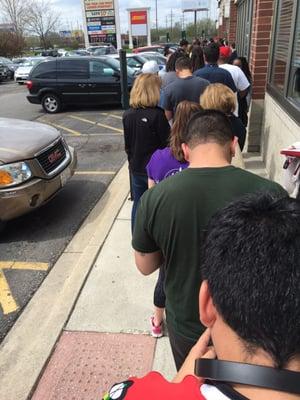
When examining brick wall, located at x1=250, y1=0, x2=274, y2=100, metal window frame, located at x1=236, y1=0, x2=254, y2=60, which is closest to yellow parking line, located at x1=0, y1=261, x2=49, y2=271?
brick wall, located at x1=250, y1=0, x2=274, y2=100

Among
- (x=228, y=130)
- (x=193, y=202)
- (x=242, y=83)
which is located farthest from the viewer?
(x=242, y=83)

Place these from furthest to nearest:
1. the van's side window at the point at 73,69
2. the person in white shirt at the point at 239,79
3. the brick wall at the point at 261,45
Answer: the van's side window at the point at 73,69, the brick wall at the point at 261,45, the person in white shirt at the point at 239,79

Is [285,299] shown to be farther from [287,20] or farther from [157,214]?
[287,20]

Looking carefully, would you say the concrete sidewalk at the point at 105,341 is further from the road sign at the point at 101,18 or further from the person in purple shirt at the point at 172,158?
the road sign at the point at 101,18

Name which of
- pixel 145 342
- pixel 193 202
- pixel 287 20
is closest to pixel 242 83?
pixel 287 20

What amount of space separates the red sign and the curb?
3860 cm

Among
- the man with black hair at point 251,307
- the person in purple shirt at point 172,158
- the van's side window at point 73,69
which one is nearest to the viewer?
the man with black hair at point 251,307

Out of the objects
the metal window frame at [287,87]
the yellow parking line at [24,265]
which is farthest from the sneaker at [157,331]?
the metal window frame at [287,87]

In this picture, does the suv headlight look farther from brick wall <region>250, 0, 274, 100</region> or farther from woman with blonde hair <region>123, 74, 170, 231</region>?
brick wall <region>250, 0, 274, 100</region>

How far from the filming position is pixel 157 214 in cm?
168

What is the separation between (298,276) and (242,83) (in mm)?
5338

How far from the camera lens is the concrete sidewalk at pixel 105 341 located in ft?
8.59

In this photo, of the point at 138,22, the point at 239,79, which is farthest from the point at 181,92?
the point at 138,22

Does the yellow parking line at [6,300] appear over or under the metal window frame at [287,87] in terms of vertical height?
under
